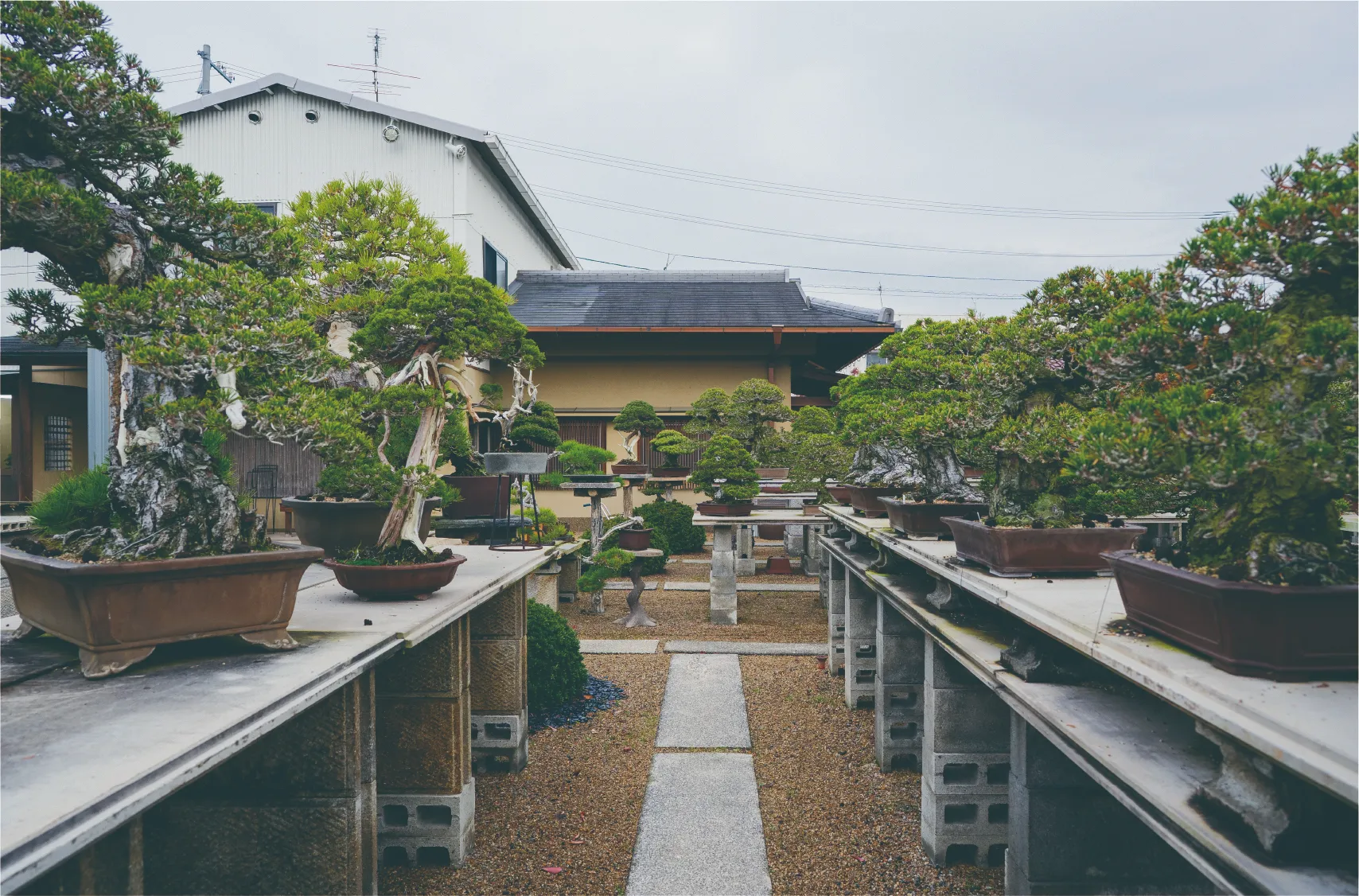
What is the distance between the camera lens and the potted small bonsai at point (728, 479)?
27.2 ft

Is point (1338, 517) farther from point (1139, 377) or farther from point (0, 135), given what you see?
point (0, 135)

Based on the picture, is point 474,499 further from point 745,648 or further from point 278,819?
point 278,819

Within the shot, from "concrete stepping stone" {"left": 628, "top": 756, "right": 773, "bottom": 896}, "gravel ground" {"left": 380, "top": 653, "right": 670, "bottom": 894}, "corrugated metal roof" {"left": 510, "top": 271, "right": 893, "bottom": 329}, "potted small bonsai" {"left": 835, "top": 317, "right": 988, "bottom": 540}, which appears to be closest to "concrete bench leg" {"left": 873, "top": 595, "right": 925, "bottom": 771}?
"potted small bonsai" {"left": 835, "top": 317, "right": 988, "bottom": 540}

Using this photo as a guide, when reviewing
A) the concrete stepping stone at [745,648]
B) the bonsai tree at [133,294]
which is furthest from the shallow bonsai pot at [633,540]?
the bonsai tree at [133,294]

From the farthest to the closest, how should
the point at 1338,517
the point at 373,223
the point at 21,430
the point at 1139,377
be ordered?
the point at 21,430 < the point at 373,223 < the point at 1139,377 < the point at 1338,517

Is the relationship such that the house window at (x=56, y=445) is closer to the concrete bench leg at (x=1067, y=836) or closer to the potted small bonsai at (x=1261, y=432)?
the concrete bench leg at (x=1067, y=836)

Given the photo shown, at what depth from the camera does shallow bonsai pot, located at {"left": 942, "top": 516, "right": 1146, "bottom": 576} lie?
2766 mm

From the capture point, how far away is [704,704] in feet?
18.2

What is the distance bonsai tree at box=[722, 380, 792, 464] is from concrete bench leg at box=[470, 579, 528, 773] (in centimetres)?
736

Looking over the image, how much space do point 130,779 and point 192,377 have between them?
53.3 inches

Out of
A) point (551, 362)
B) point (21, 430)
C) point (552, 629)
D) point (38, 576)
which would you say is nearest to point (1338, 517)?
point (38, 576)

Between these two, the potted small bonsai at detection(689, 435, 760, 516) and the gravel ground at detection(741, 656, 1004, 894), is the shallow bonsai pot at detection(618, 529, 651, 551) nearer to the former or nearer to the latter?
the potted small bonsai at detection(689, 435, 760, 516)

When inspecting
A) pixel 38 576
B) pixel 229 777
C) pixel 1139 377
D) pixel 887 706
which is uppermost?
pixel 1139 377

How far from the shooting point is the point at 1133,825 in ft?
8.40
